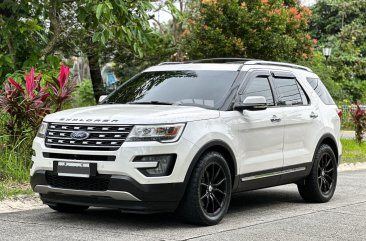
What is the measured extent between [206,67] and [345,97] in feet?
96.6

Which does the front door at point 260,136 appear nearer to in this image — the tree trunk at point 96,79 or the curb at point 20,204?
the curb at point 20,204

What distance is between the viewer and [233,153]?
827 centimetres

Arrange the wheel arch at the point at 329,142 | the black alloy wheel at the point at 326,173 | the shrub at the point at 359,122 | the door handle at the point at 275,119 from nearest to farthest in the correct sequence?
the door handle at the point at 275,119 < the wheel arch at the point at 329,142 < the black alloy wheel at the point at 326,173 < the shrub at the point at 359,122

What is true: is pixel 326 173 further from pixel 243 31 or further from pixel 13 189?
pixel 243 31

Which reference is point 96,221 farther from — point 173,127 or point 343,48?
point 343,48

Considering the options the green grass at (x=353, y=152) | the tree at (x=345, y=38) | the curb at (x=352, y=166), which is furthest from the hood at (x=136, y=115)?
the tree at (x=345, y=38)

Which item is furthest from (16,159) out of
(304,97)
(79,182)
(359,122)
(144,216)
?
(359,122)

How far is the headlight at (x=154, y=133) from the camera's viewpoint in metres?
7.41

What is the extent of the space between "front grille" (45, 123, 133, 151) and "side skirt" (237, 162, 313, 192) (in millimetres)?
1734

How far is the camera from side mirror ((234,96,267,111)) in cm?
834

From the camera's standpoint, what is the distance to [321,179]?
10.2 metres

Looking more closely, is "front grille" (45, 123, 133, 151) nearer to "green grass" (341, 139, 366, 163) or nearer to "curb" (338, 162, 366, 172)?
"curb" (338, 162, 366, 172)

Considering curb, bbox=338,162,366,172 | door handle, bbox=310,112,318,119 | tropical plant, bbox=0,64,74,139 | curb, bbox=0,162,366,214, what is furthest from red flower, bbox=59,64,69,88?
curb, bbox=338,162,366,172

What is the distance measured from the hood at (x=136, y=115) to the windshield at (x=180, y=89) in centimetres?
35
